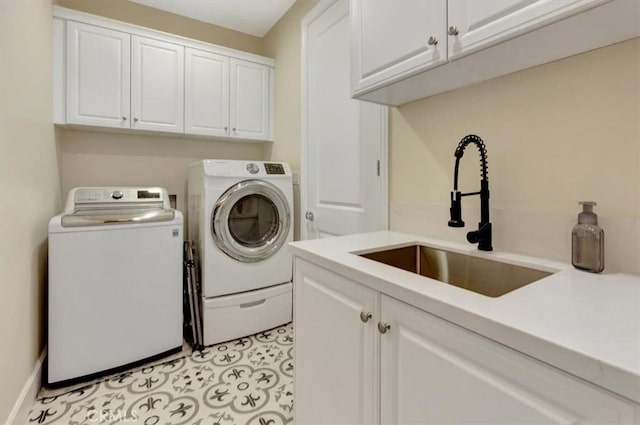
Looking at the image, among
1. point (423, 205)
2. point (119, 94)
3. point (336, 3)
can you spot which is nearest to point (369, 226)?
point (423, 205)

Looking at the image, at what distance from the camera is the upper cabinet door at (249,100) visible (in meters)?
2.77

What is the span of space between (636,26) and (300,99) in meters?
1.99

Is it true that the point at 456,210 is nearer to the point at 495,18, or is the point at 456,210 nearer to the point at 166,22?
the point at 495,18

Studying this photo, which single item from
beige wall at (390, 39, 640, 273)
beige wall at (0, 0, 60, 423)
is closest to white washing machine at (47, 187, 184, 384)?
beige wall at (0, 0, 60, 423)

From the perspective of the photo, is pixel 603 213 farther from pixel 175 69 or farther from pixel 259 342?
pixel 175 69

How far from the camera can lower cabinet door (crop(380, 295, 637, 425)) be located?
0.51 metres

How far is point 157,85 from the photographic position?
96.0 inches

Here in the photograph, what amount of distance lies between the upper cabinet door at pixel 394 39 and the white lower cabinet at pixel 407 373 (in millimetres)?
815

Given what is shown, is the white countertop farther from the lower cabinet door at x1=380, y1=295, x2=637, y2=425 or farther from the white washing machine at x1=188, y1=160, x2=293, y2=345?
the white washing machine at x1=188, y1=160, x2=293, y2=345

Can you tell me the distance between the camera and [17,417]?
1.43 m

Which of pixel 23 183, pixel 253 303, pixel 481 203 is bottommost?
pixel 253 303

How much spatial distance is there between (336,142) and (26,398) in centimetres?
217

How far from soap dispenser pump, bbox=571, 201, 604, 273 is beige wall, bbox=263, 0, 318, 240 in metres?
1.92

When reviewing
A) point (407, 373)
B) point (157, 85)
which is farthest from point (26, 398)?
point (157, 85)
